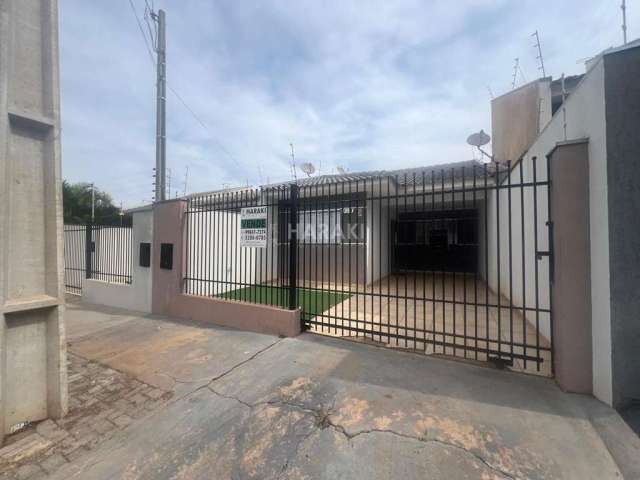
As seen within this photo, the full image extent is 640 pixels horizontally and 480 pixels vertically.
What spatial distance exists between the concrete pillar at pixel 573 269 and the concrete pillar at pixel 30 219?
194 inches

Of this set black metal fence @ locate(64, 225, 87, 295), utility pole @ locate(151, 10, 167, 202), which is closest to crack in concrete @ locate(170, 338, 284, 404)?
utility pole @ locate(151, 10, 167, 202)

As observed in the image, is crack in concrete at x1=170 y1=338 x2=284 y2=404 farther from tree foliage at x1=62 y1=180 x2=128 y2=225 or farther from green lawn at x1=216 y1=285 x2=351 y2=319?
tree foliage at x1=62 y1=180 x2=128 y2=225

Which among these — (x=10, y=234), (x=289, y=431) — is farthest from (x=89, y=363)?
(x=289, y=431)

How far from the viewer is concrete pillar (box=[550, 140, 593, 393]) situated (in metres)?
2.71

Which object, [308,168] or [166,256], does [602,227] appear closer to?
[166,256]

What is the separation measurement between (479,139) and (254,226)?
8824 millimetres

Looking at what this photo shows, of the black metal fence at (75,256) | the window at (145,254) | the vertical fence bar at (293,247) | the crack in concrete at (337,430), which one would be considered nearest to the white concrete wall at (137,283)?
the window at (145,254)

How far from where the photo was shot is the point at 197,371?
3.50 m

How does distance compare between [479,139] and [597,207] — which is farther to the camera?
[479,139]

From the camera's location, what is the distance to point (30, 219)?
8.22 ft

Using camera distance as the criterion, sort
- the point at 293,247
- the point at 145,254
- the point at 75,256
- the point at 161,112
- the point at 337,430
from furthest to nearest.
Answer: the point at 75,256 < the point at 161,112 < the point at 145,254 < the point at 293,247 < the point at 337,430

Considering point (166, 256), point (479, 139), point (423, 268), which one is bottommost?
point (423, 268)

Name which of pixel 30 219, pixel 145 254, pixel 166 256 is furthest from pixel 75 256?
pixel 30 219

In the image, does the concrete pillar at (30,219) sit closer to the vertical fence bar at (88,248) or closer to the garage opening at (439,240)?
the vertical fence bar at (88,248)
